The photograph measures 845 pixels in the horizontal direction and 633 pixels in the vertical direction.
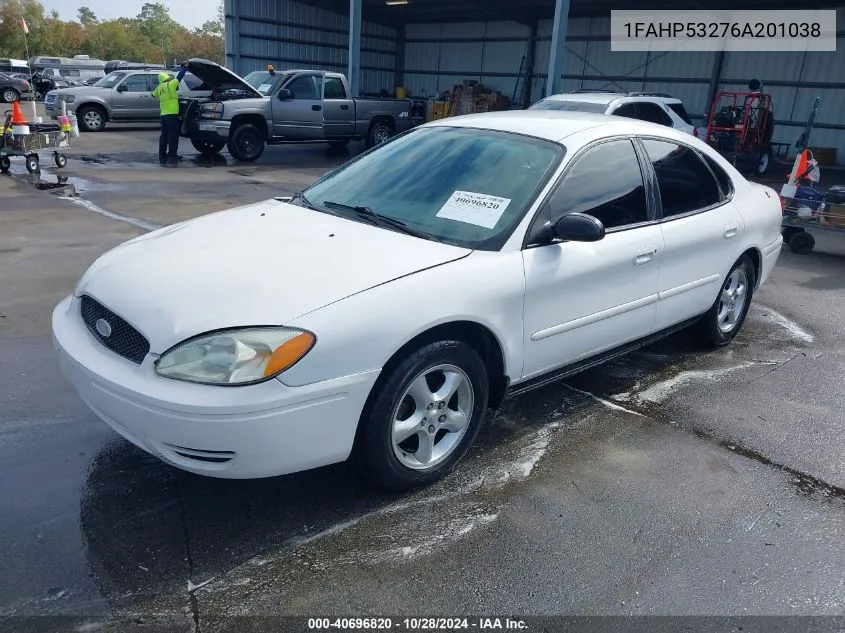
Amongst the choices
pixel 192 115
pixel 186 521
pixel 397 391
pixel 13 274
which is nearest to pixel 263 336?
pixel 397 391

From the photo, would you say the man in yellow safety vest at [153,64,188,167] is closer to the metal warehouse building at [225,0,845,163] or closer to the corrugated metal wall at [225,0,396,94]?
the metal warehouse building at [225,0,845,163]

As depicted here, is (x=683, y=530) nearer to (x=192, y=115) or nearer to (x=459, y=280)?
(x=459, y=280)

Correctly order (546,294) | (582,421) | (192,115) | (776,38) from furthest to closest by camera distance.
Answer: (776,38)
(192,115)
(582,421)
(546,294)

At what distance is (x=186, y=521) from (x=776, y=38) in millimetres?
22667

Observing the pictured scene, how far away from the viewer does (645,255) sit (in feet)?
12.5

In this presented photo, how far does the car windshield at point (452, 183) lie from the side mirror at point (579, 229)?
209 millimetres

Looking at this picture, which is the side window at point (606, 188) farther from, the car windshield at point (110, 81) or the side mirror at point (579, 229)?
the car windshield at point (110, 81)

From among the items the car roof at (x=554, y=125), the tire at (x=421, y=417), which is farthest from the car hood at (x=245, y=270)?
the car roof at (x=554, y=125)

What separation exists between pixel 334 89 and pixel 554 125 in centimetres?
1319

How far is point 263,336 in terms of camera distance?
2.54 m

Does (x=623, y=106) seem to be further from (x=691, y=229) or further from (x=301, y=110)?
(x=691, y=229)

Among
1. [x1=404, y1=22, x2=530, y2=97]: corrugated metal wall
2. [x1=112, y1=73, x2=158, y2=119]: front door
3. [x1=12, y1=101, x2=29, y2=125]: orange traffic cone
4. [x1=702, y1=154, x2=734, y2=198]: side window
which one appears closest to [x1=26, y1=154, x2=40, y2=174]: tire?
[x1=12, y1=101, x2=29, y2=125]: orange traffic cone

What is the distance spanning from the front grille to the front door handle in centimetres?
253

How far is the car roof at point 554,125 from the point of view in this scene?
3768 millimetres
